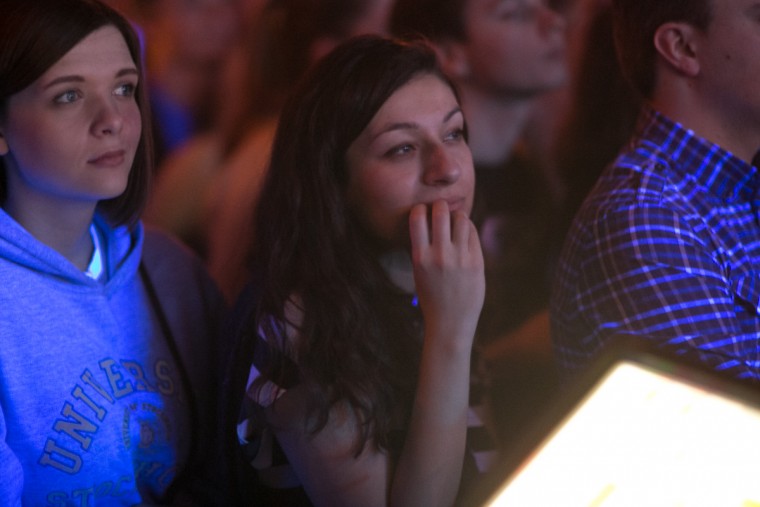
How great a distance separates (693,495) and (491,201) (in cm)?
117

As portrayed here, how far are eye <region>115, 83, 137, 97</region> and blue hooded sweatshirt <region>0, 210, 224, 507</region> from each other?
9.7 inches

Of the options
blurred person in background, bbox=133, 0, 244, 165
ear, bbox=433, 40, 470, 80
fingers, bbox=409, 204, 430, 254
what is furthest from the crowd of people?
blurred person in background, bbox=133, 0, 244, 165

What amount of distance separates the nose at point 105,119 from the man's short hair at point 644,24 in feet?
2.97

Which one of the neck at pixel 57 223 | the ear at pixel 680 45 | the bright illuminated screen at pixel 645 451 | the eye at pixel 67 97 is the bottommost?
the bright illuminated screen at pixel 645 451

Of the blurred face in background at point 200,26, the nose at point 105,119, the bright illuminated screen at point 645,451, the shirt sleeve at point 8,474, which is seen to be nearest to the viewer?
the bright illuminated screen at point 645,451

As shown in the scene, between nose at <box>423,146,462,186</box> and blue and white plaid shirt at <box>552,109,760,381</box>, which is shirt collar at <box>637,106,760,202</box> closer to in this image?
blue and white plaid shirt at <box>552,109,760,381</box>

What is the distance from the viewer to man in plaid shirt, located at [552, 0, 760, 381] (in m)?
1.08

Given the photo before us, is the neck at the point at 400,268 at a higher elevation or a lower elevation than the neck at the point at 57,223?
lower

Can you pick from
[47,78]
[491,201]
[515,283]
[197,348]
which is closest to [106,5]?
[47,78]

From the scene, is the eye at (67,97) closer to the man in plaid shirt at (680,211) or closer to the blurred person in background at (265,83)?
the blurred person in background at (265,83)

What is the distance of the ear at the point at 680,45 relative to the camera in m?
1.20

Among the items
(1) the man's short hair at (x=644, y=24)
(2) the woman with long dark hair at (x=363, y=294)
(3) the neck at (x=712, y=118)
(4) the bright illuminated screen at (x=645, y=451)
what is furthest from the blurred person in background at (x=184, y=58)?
(4) the bright illuminated screen at (x=645, y=451)

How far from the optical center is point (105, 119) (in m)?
1.14

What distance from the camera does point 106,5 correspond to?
122cm
